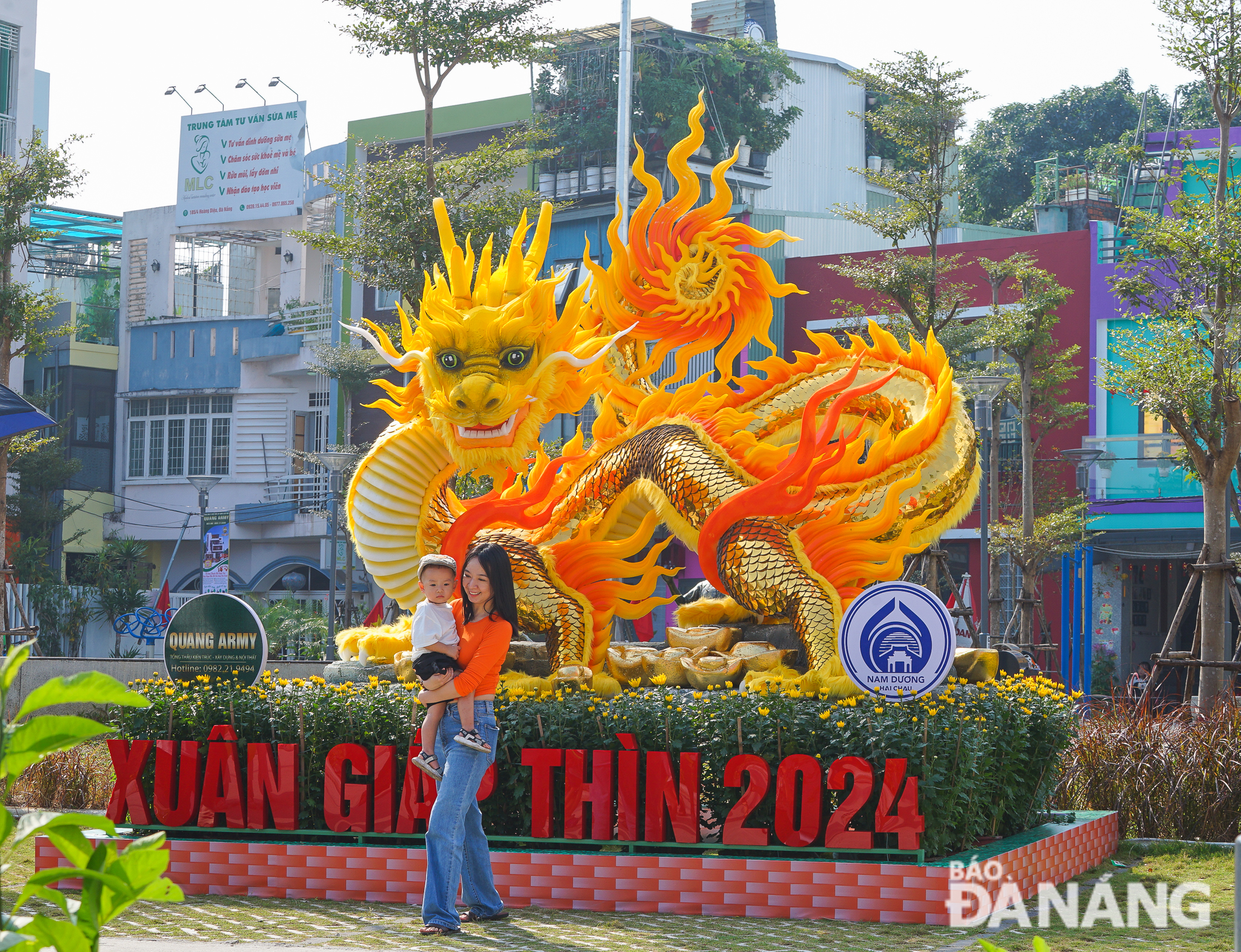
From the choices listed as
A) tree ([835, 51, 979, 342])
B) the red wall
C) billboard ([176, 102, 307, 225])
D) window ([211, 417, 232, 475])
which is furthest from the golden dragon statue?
window ([211, 417, 232, 475])

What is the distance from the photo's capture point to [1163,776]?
8.66m

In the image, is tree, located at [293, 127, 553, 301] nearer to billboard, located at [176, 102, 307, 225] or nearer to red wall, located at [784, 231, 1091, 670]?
red wall, located at [784, 231, 1091, 670]

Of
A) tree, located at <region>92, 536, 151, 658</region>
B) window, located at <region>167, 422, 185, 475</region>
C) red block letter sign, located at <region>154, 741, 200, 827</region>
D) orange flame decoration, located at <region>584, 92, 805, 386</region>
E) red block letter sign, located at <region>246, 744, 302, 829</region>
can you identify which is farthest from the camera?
window, located at <region>167, 422, 185, 475</region>

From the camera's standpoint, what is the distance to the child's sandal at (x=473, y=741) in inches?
215

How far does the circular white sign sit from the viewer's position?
6.77 metres

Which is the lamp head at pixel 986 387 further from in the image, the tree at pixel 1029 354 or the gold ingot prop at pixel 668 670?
the gold ingot prop at pixel 668 670

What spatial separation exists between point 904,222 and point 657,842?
1236 cm

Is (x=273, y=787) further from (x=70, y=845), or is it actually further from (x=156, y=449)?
(x=156, y=449)

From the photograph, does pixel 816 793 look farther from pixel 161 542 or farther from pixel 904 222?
pixel 161 542

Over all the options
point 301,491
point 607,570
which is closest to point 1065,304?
point 301,491

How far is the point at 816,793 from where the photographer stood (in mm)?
6387

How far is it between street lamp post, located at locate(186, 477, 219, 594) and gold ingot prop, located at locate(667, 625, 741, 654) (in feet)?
66.5

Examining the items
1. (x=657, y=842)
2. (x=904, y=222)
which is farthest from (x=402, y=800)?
(x=904, y=222)

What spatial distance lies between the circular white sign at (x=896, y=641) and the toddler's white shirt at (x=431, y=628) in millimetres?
2150
